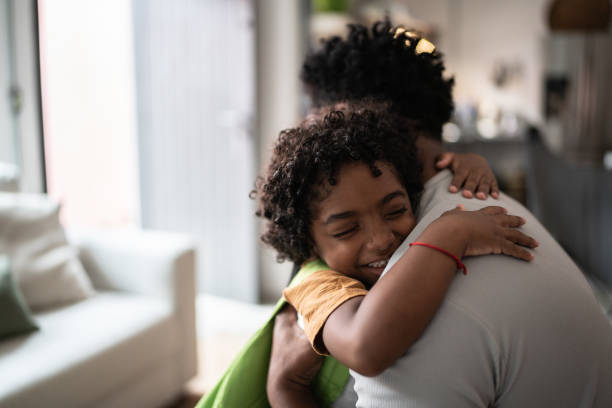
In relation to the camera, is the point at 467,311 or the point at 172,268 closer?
the point at 467,311

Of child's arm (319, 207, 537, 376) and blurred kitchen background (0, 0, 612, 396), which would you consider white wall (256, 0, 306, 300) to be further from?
child's arm (319, 207, 537, 376)

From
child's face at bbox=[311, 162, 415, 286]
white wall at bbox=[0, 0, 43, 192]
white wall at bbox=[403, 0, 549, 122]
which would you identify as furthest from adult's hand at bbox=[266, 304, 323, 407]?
white wall at bbox=[403, 0, 549, 122]

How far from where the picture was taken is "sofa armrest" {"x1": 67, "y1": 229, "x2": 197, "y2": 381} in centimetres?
196

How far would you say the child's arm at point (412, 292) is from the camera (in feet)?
1.85

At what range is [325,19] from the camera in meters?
3.19

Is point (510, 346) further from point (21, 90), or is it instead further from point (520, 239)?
point (21, 90)

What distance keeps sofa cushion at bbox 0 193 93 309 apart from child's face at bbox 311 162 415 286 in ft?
4.86

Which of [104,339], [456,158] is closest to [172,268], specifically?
[104,339]

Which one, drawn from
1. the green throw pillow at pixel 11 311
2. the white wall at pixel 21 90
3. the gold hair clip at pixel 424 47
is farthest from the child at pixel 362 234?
the white wall at pixel 21 90

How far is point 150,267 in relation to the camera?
6.51ft

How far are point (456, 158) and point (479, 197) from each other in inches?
5.7

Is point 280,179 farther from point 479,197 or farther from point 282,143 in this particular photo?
point 479,197

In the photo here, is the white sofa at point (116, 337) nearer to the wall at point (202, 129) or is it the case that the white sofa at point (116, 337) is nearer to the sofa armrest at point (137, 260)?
the sofa armrest at point (137, 260)

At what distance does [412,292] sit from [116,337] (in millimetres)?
1393
